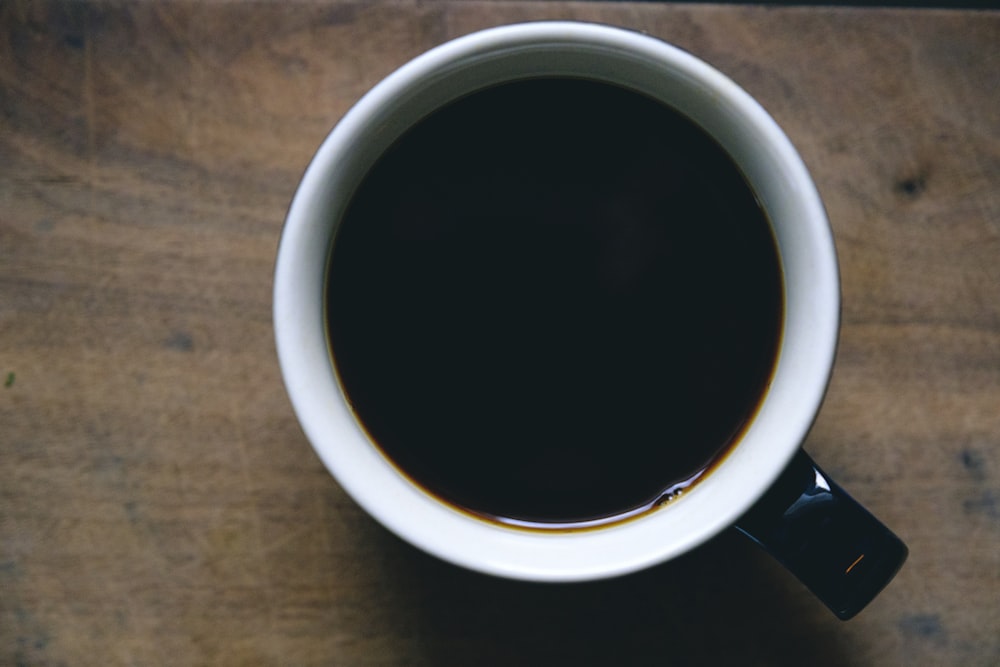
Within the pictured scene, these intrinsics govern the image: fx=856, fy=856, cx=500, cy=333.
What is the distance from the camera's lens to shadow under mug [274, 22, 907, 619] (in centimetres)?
46

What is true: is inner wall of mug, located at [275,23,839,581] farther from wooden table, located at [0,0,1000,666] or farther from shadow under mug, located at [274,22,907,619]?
wooden table, located at [0,0,1000,666]

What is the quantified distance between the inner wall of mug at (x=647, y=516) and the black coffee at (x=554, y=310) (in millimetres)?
35

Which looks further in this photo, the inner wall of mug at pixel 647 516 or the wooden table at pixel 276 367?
the wooden table at pixel 276 367

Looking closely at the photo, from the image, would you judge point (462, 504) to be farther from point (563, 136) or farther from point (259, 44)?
point (259, 44)

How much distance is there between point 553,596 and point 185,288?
0.34 metres

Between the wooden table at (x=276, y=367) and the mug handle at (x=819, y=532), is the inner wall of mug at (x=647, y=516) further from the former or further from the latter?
the wooden table at (x=276, y=367)

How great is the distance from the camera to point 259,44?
61 centimetres

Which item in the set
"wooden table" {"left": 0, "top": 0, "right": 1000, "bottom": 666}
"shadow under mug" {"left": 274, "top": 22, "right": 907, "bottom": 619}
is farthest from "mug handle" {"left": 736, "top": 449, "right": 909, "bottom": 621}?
"wooden table" {"left": 0, "top": 0, "right": 1000, "bottom": 666}

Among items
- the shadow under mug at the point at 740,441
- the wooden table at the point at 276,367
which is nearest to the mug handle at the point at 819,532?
the shadow under mug at the point at 740,441

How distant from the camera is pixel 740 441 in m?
0.51

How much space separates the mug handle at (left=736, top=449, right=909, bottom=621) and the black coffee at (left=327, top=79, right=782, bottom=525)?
56 mm

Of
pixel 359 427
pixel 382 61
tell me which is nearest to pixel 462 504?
pixel 359 427

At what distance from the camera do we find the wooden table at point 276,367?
0.61 meters

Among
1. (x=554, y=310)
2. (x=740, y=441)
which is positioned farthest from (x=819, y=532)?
(x=554, y=310)
